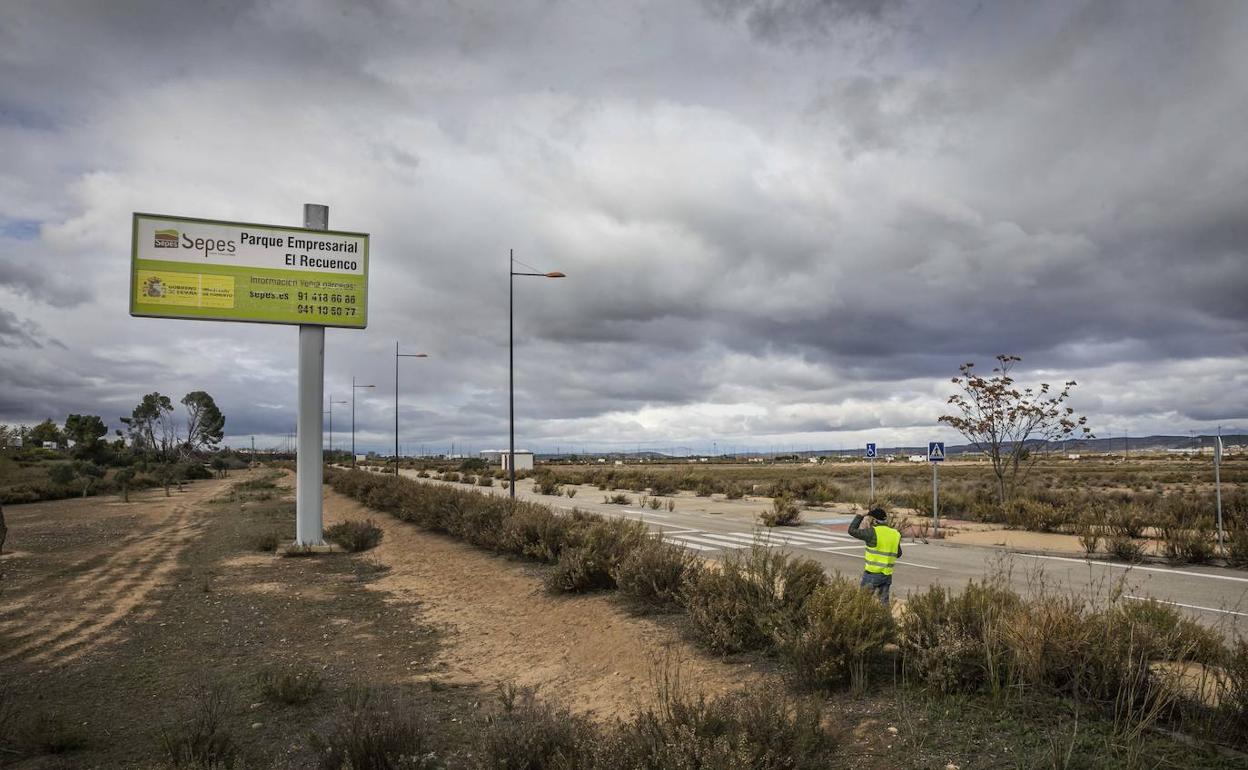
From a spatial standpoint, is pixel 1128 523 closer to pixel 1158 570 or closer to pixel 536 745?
pixel 1158 570

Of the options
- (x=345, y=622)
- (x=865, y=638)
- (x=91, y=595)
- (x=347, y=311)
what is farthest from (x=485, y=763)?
(x=347, y=311)

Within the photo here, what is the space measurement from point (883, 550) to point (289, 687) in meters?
6.42

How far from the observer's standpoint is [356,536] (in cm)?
1783

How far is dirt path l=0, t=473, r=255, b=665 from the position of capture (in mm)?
9164

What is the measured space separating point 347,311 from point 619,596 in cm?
A: 1244

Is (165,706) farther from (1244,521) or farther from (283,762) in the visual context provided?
(1244,521)

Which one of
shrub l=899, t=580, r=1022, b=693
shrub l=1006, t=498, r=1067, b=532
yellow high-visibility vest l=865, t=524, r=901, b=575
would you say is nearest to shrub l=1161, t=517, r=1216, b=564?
shrub l=1006, t=498, r=1067, b=532

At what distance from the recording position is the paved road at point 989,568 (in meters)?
9.95

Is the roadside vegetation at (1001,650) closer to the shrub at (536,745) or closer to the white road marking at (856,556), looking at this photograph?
the shrub at (536,745)

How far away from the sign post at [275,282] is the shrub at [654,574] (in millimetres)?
10917

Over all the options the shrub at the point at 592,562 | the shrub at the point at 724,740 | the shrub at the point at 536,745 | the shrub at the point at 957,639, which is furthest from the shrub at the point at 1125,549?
the shrub at the point at 536,745

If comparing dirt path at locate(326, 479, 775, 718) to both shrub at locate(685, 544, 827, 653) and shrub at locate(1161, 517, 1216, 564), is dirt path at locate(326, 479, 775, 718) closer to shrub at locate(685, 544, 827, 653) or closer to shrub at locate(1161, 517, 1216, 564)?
shrub at locate(685, 544, 827, 653)

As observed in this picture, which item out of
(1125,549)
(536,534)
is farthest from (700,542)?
(1125,549)

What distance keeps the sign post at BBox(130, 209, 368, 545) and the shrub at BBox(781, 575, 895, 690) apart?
14680 millimetres
